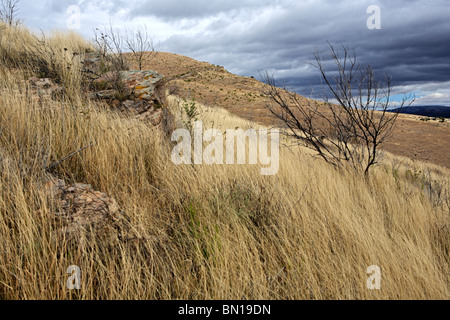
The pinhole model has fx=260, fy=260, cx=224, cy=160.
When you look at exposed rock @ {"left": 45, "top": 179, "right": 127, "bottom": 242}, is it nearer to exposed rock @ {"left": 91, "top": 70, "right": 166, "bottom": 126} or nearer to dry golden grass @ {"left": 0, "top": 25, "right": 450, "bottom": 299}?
dry golden grass @ {"left": 0, "top": 25, "right": 450, "bottom": 299}

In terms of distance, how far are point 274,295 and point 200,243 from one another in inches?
24.8

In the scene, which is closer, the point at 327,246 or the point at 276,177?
the point at 327,246

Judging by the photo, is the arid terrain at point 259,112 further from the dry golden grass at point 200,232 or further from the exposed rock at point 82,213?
the exposed rock at point 82,213

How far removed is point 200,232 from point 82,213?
0.92 metres

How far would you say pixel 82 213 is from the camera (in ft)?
6.55

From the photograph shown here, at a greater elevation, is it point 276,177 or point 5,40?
point 5,40

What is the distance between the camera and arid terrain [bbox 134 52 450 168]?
10.3 metres

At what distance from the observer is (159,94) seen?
519cm

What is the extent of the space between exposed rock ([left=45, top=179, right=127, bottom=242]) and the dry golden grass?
3.4 inches

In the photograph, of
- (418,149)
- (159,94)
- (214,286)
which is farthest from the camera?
(418,149)

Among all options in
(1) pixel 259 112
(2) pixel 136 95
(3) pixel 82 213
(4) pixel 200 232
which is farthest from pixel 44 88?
(1) pixel 259 112

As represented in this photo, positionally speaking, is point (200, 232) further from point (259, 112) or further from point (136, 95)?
point (259, 112)
